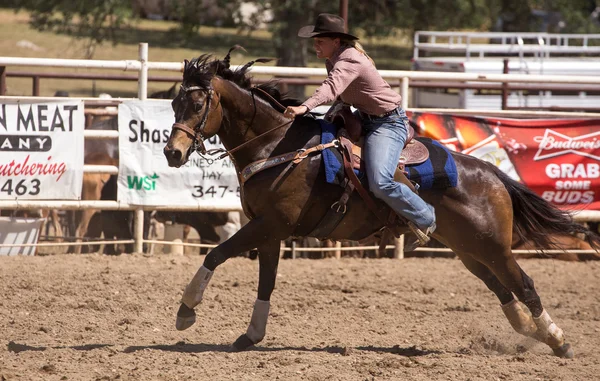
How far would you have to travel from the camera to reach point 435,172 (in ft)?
18.3

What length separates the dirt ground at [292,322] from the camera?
194 inches

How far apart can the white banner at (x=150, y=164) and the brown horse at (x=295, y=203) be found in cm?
309

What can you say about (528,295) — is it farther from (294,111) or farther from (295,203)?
(294,111)

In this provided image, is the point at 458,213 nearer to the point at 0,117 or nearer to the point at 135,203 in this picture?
the point at 135,203

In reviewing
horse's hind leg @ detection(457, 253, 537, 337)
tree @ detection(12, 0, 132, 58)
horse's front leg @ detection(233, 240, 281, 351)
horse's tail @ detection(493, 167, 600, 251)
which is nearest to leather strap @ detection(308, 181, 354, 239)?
horse's front leg @ detection(233, 240, 281, 351)

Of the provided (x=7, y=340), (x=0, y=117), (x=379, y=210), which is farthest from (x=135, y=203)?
(x=379, y=210)

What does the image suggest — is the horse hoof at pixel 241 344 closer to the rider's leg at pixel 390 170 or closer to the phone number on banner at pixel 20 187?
the rider's leg at pixel 390 170

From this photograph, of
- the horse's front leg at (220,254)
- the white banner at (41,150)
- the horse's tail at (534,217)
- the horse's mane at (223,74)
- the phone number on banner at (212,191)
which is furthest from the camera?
the phone number on banner at (212,191)

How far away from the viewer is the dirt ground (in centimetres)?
493

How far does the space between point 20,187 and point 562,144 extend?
221 inches

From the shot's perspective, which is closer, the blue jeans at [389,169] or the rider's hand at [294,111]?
the rider's hand at [294,111]

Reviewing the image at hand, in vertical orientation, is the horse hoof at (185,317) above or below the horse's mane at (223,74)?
below

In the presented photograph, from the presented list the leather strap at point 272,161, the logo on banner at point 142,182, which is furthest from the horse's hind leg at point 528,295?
the logo on banner at point 142,182

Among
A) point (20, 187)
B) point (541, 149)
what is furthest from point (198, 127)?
point (541, 149)
